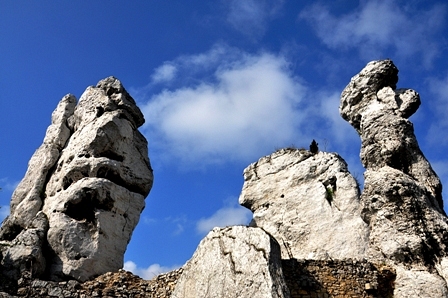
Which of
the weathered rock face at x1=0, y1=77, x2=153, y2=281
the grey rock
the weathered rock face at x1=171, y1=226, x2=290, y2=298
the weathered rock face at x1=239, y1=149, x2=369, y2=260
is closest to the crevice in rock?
the weathered rock face at x1=0, y1=77, x2=153, y2=281

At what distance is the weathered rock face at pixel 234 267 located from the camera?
415 inches

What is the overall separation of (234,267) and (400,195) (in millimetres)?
4252

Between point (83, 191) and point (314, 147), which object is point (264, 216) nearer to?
point (314, 147)

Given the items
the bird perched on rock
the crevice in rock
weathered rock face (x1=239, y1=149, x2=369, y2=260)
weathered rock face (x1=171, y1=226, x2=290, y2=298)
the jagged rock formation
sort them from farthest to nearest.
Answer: the bird perched on rock → weathered rock face (x1=239, y1=149, x2=369, y2=260) → the crevice in rock → the jagged rock formation → weathered rock face (x1=171, y1=226, x2=290, y2=298)

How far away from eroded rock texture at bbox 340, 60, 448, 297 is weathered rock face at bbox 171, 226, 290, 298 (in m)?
2.80

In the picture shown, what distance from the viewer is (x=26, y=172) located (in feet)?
57.9

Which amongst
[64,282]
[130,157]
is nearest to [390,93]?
[130,157]

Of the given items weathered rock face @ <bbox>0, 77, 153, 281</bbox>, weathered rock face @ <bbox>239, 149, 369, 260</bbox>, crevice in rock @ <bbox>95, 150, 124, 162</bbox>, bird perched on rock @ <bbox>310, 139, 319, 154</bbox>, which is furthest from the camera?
bird perched on rock @ <bbox>310, 139, 319, 154</bbox>

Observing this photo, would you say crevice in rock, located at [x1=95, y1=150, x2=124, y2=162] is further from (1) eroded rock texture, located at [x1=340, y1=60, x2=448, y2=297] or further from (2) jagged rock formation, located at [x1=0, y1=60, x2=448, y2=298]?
(1) eroded rock texture, located at [x1=340, y1=60, x2=448, y2=297]

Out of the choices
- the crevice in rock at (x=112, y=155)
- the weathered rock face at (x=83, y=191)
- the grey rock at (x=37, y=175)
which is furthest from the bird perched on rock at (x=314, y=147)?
the grey rock at (x=37, y=175)

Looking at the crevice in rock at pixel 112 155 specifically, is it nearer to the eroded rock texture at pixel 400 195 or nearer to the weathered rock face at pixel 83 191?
the weathered rock face at pixel 83 191

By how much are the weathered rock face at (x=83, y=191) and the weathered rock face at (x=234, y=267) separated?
3.57 metres

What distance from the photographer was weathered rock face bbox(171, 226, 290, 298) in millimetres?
10539

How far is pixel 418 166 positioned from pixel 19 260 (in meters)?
10.4
